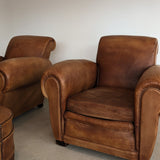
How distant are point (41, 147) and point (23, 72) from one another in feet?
2.43

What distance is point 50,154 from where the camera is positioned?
170cm

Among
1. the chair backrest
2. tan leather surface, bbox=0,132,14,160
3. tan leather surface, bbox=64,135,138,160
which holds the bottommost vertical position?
tan leather surface, bbox=64,135,138,160

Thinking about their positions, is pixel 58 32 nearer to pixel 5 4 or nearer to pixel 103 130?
pixel 5 4

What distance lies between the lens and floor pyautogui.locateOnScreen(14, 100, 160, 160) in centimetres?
167

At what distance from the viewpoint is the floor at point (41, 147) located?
5.47ft

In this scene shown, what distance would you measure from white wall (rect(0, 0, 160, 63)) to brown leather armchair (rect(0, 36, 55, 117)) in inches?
15.6

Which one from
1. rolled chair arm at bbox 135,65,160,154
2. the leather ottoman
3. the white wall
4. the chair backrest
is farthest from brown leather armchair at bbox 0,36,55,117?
rolled chair arm at bbox 135,65,160,154

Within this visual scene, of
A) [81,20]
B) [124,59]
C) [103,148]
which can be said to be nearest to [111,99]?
[103,148]

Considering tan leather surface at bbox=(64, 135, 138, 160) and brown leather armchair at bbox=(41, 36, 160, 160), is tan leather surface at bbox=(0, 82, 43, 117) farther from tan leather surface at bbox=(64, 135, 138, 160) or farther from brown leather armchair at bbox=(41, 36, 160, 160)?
tan leather surface at bbox=(64, 135, 138, 160)

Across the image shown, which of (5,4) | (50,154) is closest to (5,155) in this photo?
(50,154)

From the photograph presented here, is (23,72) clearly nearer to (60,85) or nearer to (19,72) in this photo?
(19,72)

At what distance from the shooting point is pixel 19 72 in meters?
2.04

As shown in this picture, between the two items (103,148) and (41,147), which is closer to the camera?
(103,148)

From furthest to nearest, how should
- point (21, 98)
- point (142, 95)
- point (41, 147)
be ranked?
point (21, 98) < point (41, 147) < point (142, 95)
